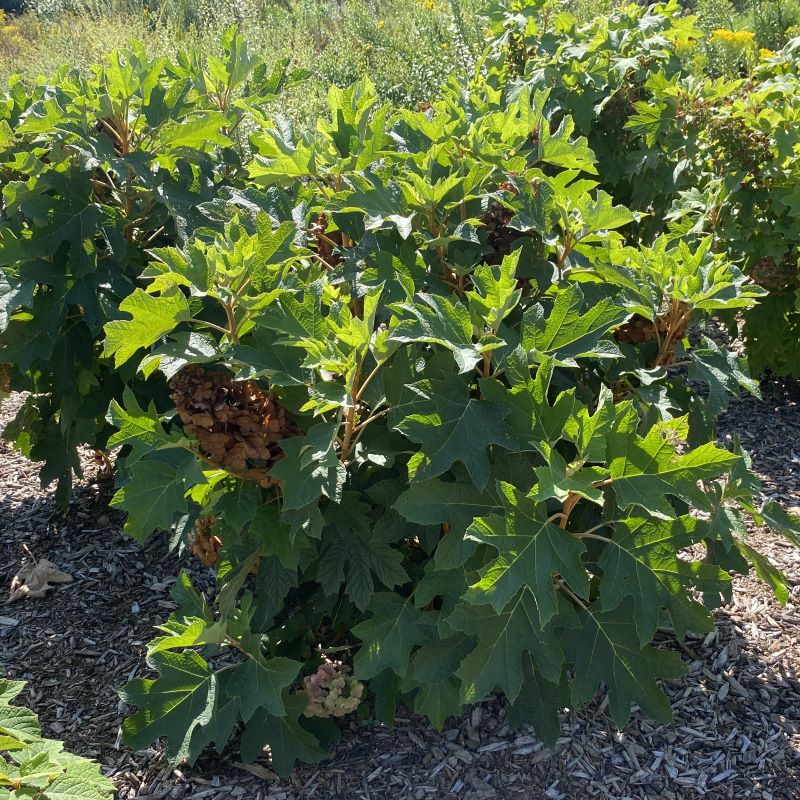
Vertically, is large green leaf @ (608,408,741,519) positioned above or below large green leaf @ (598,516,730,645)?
above

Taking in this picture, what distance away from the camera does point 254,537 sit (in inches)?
76.6

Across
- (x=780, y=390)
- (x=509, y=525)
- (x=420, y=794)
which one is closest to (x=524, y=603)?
(x=509, y=525)

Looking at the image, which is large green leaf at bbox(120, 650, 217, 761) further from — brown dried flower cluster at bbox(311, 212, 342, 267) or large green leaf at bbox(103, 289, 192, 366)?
brown dried flower cluster at bbox(311, 212, 342, 267)

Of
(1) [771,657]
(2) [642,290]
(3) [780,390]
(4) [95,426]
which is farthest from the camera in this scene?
(3) [780,390]

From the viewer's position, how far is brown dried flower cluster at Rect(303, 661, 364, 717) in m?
2.12

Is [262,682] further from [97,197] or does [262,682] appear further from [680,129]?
[680,129]

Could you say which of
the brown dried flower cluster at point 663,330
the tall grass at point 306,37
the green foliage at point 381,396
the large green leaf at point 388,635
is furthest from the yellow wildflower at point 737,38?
the large green leaf at point 388,635

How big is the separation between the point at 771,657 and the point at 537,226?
148 cm

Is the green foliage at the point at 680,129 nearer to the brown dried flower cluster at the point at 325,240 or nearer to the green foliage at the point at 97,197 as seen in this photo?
the brown dried flower cluster at the point at 325,240

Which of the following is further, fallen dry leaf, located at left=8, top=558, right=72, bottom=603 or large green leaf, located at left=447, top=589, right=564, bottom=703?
fallen dry leaf, located at left=8, top=558, right=72, bottom=603

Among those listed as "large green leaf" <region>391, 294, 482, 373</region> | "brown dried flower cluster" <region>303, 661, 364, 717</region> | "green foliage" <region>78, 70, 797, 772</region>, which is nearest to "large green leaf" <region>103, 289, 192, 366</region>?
"green foliage" <region>78, 70, 797, 772</region>

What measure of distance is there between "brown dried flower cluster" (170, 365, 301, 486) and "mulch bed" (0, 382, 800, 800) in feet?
2.89

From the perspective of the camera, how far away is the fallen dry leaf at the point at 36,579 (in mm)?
2883

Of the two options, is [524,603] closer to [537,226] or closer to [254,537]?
[254,537]
